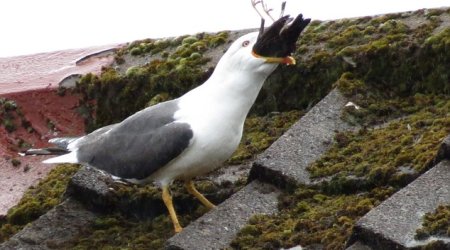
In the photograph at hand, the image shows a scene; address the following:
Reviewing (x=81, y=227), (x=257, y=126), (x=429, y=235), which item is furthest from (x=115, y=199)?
(x=429, y=235)

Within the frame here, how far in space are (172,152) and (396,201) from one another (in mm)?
1756

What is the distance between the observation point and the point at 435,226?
222 inches

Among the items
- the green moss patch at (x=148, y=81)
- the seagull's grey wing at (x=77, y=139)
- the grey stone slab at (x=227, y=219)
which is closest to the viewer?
the grey stone slab at (x=227, y=219)

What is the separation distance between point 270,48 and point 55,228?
4.58ft

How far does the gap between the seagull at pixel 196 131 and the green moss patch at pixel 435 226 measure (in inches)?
Result: 67.6

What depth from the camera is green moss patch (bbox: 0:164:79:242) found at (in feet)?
24.7

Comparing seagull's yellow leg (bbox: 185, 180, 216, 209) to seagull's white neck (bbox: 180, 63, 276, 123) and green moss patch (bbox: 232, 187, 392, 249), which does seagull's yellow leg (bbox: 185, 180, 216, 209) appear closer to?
seagull's white neck (bbox: 180, 63, 276, 123)

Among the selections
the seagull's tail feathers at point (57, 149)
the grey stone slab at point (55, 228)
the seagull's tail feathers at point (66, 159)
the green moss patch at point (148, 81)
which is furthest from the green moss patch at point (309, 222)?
the green moss patch at point (148, 81)

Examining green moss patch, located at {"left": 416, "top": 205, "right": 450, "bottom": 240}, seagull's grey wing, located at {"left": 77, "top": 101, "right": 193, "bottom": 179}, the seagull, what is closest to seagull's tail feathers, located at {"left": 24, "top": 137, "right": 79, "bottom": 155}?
seagull's grey wing, located at {"left": 77, "top": 101, "right": 193, "bottom": 179}

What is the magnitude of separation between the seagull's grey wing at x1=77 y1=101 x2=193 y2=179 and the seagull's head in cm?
47

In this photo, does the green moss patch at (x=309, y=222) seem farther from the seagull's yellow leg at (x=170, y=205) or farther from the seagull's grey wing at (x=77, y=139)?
the seagull's grey wing at (x=77, y=139)

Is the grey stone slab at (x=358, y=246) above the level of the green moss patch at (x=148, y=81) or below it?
below

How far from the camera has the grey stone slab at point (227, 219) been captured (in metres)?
6.37

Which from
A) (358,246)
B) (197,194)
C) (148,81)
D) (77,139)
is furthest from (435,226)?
(148,81)
